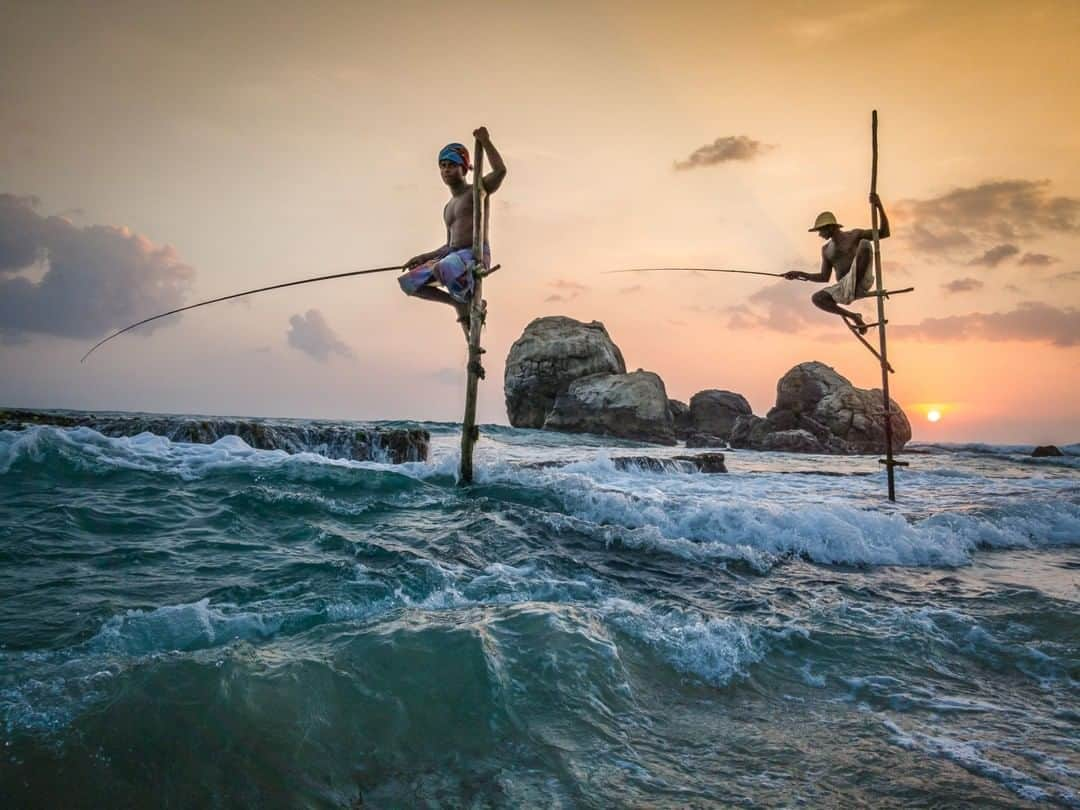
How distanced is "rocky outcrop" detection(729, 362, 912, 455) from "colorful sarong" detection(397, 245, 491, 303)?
2468cm

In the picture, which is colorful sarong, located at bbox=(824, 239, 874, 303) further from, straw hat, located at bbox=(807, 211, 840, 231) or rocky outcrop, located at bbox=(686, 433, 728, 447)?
rocky outcrop, located at bbox=(686, 433, 728, 447)

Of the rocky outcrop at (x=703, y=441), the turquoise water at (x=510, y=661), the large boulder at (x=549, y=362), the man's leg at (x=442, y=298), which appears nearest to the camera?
the turquoise water at (x=510, y=661)

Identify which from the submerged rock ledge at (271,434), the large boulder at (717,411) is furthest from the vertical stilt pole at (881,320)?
the large boulder at (717,411)

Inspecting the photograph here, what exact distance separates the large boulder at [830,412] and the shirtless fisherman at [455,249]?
2490 cm

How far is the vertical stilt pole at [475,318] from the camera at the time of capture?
839 cm

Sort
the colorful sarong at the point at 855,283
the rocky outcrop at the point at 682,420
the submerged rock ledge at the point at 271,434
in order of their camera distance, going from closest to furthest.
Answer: the colorful sarong at the point at 855,283 < the submerged rock ledge at the point at 271,434 < the rocky outcrop at the point at 682,420

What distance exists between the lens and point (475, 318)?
8.76 metres

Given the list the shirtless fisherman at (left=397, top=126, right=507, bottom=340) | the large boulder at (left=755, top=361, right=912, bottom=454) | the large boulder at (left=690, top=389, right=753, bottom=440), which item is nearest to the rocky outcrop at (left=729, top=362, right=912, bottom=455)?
the large boulder at (left=755, top=361, right=912, bottom=454)

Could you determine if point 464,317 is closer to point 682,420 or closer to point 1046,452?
point 1046,452

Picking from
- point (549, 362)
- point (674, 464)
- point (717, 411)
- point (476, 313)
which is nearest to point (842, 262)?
point (674, 464)

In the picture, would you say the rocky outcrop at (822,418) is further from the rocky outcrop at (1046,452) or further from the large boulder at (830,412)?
the rocky outcrop at (1046,452)

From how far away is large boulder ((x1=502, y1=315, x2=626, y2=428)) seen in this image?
34.9 metres

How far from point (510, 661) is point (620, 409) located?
28896 millimetres

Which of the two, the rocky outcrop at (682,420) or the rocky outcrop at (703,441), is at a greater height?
the rocky outcrop at (682,420)
